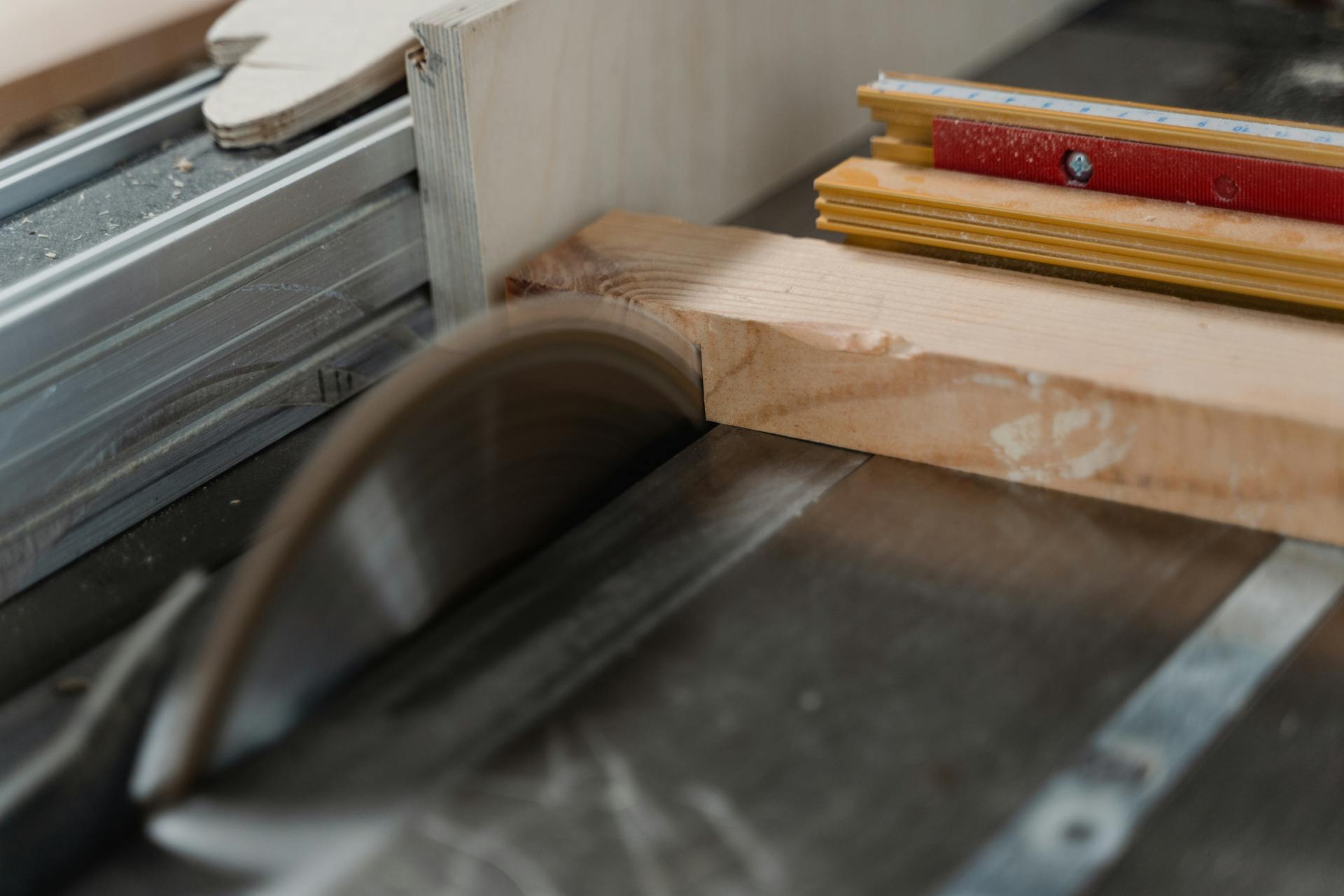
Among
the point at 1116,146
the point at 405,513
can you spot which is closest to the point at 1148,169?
the point at 1116,146

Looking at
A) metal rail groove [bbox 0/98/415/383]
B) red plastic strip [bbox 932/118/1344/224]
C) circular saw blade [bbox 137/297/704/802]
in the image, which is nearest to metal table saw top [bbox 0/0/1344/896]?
circular saw blade [bbox 137/297/704/802]

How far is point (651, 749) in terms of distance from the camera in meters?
0.79

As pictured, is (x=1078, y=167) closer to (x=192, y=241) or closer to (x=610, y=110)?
(x=610, y=110)

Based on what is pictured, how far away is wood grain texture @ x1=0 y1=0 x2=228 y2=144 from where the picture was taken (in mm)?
1687

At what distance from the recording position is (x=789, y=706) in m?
0.81

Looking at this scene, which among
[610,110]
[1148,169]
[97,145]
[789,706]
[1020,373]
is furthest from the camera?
[610,110]

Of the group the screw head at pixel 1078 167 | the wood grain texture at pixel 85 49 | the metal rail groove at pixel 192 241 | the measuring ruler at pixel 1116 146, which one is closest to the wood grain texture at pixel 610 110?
the metal rail groove at pixel 192 241

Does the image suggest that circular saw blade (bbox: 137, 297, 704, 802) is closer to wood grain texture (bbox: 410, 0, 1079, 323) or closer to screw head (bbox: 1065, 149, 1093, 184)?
wood grain texture (bbox: 410, 0, 1079, 323)

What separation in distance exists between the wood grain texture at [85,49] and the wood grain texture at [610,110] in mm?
703

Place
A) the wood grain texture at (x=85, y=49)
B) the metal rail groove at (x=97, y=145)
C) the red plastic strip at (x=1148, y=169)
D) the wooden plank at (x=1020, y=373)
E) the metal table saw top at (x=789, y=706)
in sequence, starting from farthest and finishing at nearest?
the wood grain texture at (x=85, y=49) → the metal rail groove at (x=97, y=145) → the red plastic strip at (x=1148, y=169) → the wooden plank at (x=1020, y=373) → the metal table saw top at (x=789, y=706)

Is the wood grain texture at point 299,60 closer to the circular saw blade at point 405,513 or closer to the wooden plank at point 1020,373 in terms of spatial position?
the wooden plank at point 1020,373

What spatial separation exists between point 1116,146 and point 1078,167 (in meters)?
0.04

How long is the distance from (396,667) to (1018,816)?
39 centimetres

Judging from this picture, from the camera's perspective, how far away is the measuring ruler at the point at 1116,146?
1.10 metres
